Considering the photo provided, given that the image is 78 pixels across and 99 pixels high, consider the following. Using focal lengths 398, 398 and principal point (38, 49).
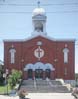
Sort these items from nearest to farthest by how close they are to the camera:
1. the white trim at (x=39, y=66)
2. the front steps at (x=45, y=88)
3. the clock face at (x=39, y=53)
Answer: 1. the front steps at (x=45, y=88)
2. the white trim at (x=39, y=66)
3. the clock face at (x=39, y=53)

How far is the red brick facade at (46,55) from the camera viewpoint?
219ft

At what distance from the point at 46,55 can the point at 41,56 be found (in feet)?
2.86

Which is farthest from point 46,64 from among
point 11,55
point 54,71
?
point 11,55

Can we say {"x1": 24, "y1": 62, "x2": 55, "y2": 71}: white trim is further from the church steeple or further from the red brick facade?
the church steeple

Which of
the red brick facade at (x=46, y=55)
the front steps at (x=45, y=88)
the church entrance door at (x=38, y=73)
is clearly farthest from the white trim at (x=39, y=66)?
the front steps at (x=45, y=88)

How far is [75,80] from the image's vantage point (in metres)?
66.6

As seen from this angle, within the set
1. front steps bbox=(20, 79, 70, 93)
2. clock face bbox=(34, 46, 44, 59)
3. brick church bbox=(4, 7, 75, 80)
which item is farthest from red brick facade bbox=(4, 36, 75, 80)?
front steps bbox=(20, 79, 70, 93)

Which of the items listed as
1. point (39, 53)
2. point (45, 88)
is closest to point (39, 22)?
point (39, 53)

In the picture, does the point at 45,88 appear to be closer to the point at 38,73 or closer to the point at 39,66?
the point at 39,66

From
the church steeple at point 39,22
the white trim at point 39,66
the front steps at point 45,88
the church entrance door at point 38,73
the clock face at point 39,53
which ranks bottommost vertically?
the front steps at point 45,88

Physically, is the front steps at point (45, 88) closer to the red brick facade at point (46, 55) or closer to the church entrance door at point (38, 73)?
the red brick facade at point (46, 55)

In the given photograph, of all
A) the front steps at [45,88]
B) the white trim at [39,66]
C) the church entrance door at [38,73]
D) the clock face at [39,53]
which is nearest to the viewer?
the front steps at [45,88]

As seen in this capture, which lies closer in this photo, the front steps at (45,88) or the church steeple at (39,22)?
the front steps at (45,88)

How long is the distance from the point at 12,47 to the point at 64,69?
31.2 feet
